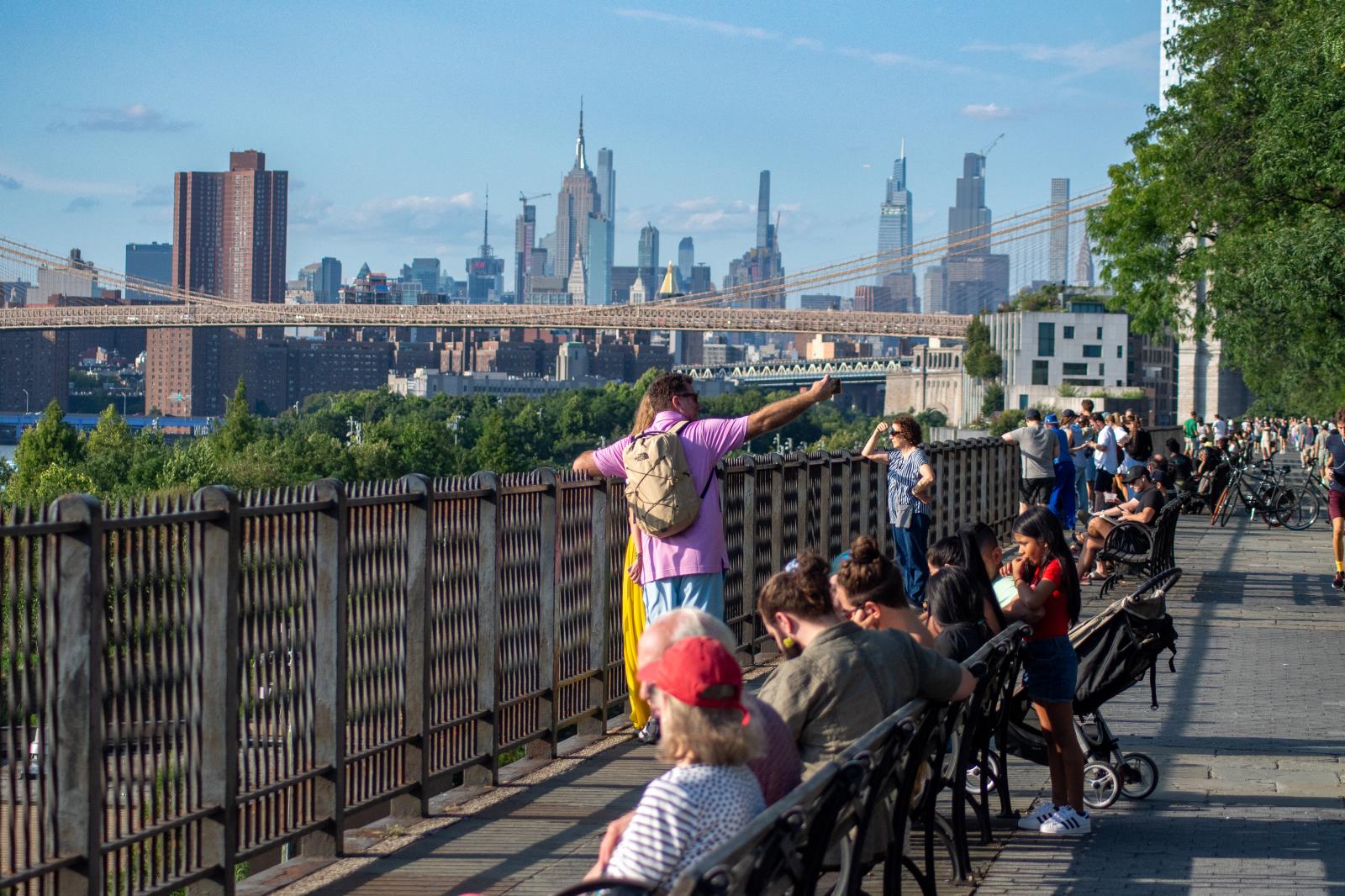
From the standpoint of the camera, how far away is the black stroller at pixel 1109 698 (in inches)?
287

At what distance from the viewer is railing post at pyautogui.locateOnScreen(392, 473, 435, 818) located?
6762 millimetres

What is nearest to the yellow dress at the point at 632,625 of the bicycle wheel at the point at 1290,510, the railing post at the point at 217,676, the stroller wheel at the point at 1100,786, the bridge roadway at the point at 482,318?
the stroller wheel at the point at 1100,786

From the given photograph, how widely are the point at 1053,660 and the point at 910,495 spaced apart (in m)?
6.77

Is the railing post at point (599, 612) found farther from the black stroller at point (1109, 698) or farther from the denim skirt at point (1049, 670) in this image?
the denim skirt at point (1049, 670)

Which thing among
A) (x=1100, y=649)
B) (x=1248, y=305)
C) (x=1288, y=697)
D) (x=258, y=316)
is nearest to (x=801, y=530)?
(x=1288, y=697)

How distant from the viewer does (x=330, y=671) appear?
6.13 m

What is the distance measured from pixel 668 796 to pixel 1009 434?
61.1ft

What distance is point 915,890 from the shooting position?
6.02m

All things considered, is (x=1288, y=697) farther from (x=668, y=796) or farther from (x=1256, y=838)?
(x=668, y=796)

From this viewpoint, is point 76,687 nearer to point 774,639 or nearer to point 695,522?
point 774,639

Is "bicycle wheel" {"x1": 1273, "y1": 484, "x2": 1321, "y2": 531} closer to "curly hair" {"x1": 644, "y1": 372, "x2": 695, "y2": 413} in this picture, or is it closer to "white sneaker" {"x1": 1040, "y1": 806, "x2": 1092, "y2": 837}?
"curly hair" {"x1": 644, "y1": 372, "x2": 695, "y2": 413}

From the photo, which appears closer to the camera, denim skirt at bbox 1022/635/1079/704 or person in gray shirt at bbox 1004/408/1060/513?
denim skirt at bbox 1022/635/1079/704

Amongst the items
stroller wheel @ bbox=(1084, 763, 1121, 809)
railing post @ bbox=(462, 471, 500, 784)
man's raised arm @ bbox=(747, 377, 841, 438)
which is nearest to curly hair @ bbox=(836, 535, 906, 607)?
man's raised arm @ bbox=(747, 377, 841, 438)

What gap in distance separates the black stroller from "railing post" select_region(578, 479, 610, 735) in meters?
2.25
